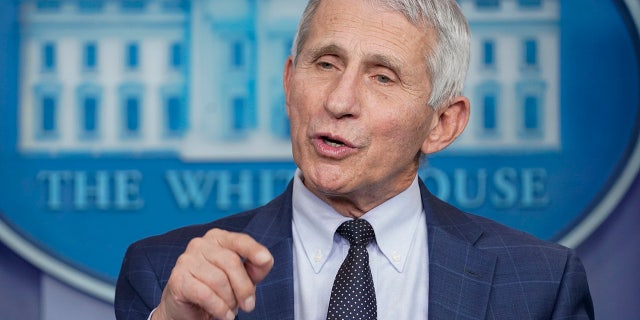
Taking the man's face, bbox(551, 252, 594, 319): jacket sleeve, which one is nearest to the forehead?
the man's face

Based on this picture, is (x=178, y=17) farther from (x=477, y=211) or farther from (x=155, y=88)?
(x=477, y=211)

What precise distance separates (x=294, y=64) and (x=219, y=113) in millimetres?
834

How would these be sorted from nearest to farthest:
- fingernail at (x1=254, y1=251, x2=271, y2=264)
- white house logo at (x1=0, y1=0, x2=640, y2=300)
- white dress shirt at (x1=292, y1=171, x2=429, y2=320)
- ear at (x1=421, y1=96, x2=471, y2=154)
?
fingernail at (x1=254, y1=251, x2=271, y2=264)
white dress shirt at (x1=292, y1=171, x2=429, y2=320)
ear at (x1=421, y1=96, x2=471, y2=154)
white house logo at (x1=0, y1=0, x2=640, y2=300)

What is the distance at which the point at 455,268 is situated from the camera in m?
2.01

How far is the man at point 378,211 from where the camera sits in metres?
1.91

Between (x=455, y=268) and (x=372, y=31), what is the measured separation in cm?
53

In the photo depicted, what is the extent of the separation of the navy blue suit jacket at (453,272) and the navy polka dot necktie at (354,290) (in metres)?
0.10

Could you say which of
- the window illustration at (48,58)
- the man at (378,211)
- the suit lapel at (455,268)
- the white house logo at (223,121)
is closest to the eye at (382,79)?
the man at (378,211)

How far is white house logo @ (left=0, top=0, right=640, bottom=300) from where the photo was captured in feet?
9.38

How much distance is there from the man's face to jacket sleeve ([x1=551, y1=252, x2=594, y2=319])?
0.43 metres

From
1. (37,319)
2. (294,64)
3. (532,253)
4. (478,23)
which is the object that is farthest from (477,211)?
(37,319)

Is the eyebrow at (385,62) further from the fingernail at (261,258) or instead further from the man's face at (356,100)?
the fingernail at (261,258)

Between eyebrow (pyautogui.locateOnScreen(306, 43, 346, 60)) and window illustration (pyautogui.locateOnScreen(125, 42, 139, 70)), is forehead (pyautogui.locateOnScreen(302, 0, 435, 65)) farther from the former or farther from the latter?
window illustration (pyautogui.locateOnScreen(125, 42, 139, 70))

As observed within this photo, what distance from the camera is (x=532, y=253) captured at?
2.10 metres
